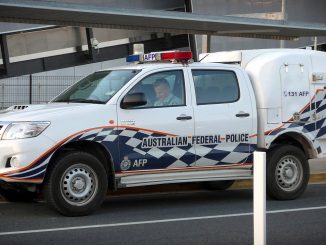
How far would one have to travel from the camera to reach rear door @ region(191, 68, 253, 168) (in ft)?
31.7

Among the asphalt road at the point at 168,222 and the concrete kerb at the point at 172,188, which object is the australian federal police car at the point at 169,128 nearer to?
the asphalt road at the point at 168,222

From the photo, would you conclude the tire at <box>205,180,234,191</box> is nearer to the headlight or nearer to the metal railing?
the headlight

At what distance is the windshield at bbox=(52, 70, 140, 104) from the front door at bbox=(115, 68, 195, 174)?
204 mm

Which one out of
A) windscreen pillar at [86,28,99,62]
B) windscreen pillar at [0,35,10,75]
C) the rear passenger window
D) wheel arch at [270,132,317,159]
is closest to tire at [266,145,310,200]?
wheel arch at [270,132,317,159]

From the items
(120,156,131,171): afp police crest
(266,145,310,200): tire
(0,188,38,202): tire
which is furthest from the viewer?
(266,145,310,200): tire

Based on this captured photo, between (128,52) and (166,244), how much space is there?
13.5 metres

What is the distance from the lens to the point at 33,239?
7551 millimetres

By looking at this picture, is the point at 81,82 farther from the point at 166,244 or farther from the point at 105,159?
the point at 166,244

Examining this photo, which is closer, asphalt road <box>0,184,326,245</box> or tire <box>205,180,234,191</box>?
asphalt road <box>0,184,326,245</box>

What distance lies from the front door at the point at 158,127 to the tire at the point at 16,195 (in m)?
1.71

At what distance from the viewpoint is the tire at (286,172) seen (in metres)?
10.3

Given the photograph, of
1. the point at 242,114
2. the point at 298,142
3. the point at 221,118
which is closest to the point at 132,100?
the point at 221,118

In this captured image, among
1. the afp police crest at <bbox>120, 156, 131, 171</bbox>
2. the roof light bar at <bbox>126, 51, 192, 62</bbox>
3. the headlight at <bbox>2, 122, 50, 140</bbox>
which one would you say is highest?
the roof light bar at <bbox>126, 51, 192, 62</bbox>

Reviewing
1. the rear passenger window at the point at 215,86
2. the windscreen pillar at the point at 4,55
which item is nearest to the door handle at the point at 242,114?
the rear passenger window at the point at 215,86
